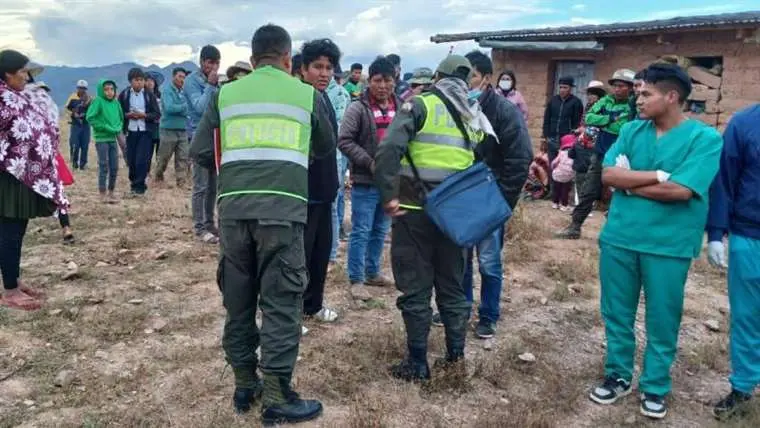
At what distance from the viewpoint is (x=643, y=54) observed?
10227mm

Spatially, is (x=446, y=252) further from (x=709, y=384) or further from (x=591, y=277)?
(x=591, y=277)

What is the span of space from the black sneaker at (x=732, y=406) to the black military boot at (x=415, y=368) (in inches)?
64.2

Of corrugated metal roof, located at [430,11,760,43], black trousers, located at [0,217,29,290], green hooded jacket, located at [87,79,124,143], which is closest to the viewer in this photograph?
black trousers, located at [0,217,29,290]

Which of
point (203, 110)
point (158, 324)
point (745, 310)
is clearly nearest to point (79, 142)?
point (203, 110)

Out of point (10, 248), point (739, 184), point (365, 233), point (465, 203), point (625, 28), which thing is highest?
point (625, 28)

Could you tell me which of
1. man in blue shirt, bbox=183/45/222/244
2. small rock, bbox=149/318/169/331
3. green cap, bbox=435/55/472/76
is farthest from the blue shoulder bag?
man in blue shirt, bbox=183/45/222/244

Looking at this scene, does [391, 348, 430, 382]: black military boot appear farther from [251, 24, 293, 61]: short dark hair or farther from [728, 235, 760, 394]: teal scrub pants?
[251, 24, 293, 61]: short dark hair

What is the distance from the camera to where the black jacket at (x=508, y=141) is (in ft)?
13.0

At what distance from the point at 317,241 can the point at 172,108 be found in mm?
5014

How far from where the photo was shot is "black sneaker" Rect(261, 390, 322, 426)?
3.18m

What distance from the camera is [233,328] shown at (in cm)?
321

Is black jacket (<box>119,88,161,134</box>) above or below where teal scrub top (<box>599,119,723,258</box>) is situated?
above

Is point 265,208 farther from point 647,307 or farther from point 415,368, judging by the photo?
Answer: point 647,307

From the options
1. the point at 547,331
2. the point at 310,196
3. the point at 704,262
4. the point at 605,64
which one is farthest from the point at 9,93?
the point at 605,64
